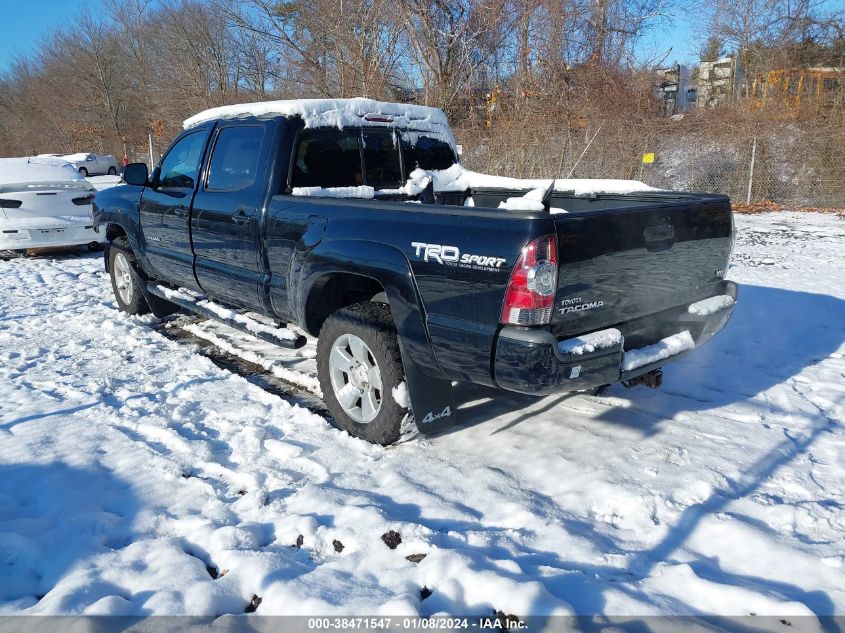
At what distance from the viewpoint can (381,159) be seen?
4.78 m

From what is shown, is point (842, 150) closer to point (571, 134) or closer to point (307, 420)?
point (571, 134)

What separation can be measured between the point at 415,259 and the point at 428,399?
2.75 ft

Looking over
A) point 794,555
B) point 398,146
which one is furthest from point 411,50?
point 794,555

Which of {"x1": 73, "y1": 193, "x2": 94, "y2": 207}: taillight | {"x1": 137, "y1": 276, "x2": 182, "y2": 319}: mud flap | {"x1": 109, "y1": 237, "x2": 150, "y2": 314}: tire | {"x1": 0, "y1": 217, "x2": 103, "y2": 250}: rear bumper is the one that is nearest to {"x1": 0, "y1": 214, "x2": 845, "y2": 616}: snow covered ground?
{"x1": 137, "y1": 276, "x2": 182, "y2": 319}: mud flap

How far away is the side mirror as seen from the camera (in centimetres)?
569

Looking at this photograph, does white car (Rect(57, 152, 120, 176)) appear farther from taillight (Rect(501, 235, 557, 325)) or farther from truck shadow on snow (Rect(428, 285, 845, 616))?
taillight (Rect(501, 235, 557, 325))

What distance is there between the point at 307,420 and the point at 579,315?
1.99 metres

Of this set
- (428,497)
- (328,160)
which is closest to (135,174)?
(328,160)

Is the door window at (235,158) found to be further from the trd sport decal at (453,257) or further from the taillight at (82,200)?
the taillight at (82,200)

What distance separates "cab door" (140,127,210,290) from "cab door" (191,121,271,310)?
0.20 metres

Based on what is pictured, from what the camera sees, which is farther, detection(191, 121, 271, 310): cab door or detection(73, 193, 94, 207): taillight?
detection(73, 193, 94, 207): taillight

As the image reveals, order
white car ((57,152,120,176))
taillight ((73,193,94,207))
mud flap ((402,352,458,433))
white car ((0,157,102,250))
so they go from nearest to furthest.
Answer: mud flap ((402,352,458,433)) → white car ((0,157,102,250)) → taillight ((73,193,94,207)) → white car ((57,152,120,176))

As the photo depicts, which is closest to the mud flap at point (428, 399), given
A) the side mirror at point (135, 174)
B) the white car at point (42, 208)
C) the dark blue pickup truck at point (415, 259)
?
the dark blue pickup truck at point (415, 259)

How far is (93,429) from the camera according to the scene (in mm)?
3969
